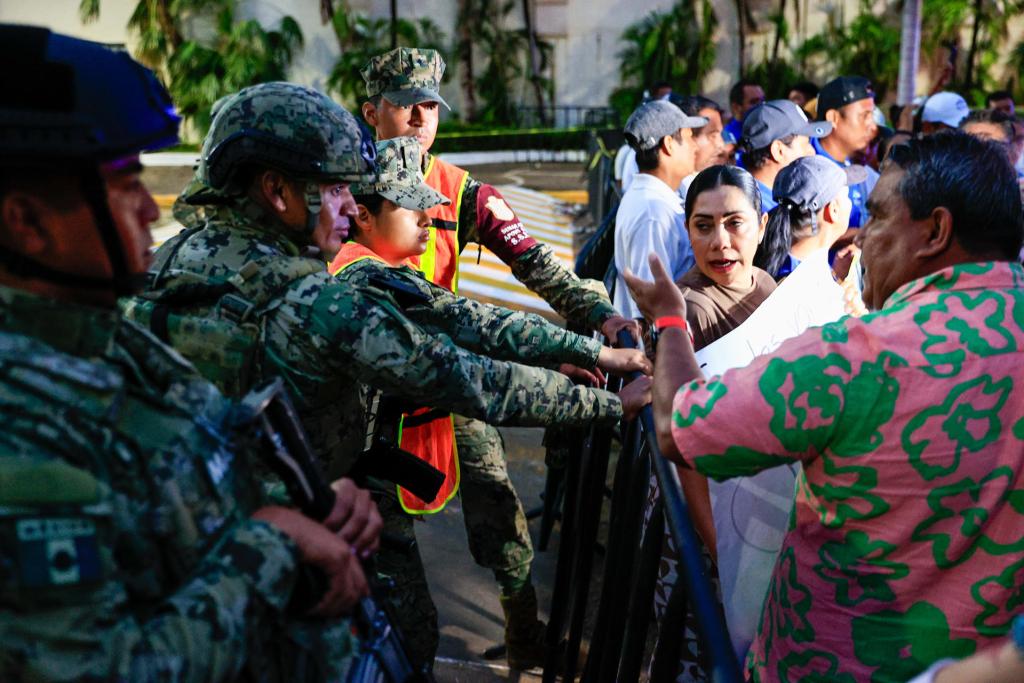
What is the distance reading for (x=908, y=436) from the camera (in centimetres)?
156

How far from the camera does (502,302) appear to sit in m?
9.11

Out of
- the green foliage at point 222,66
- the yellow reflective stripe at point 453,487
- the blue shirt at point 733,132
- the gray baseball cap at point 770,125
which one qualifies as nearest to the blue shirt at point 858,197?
the gray baseball cap at point 770,125

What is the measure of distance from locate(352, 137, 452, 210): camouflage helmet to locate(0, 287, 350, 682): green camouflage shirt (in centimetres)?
151

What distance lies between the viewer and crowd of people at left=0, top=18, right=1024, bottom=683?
123 cm

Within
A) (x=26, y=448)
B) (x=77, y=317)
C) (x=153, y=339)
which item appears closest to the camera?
(x=26, y=448)

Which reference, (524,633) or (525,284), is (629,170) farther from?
(524,633)

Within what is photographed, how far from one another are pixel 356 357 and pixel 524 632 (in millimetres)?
1813

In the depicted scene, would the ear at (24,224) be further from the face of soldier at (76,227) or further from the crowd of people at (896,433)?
the crowd of people at (896,433)

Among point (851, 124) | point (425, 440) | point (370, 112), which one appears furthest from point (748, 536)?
point (851, 124)

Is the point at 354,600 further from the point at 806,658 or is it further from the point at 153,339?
the point at 806,658

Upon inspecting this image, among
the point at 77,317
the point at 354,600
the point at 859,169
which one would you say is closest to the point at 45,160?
the point at 77,317

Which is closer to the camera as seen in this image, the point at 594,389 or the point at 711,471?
the point at 711,471

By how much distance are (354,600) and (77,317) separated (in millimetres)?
617

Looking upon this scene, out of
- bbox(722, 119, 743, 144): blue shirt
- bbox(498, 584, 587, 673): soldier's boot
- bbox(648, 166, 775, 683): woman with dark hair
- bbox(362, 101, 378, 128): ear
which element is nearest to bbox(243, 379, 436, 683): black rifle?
bbox(648, 166, 775, 683): woman with dark hair
